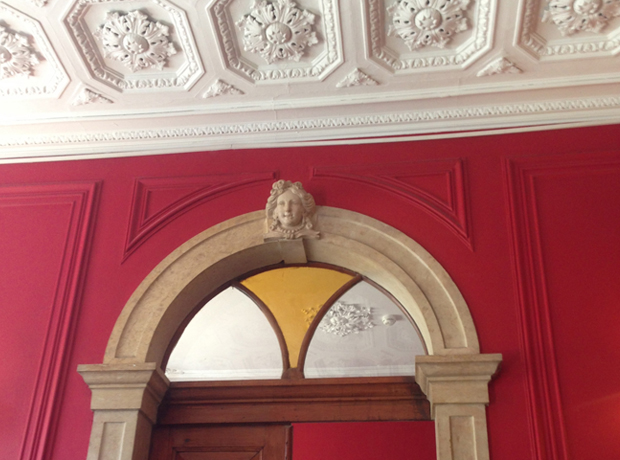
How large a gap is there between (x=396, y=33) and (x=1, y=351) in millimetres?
3006

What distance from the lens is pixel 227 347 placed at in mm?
4008

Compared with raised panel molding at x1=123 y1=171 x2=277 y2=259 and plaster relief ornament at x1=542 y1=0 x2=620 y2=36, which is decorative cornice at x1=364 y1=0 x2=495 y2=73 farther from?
raised panel molding at x1=123 y1=171 x2=277 y2=259

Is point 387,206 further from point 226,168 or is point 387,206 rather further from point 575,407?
point 575,407

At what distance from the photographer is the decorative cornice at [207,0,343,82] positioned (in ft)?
12.2

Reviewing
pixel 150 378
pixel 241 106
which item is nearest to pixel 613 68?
pixel 241 106

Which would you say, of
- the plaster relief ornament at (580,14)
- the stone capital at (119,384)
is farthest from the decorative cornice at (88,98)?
the plaster relief ornament at (580,14)

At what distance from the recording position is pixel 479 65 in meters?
3.96

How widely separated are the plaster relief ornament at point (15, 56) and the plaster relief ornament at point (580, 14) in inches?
123

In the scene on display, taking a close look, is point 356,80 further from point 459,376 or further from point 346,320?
point 459,376

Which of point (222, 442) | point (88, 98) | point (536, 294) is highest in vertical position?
point (88, 98)

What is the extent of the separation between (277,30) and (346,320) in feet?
5.93

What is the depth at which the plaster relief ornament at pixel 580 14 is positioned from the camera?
11.8 ft

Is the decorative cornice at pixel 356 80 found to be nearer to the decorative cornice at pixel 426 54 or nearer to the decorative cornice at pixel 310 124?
the decorative cornice at pixel 426 54

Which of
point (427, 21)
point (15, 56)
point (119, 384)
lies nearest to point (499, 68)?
point (427, 21)
